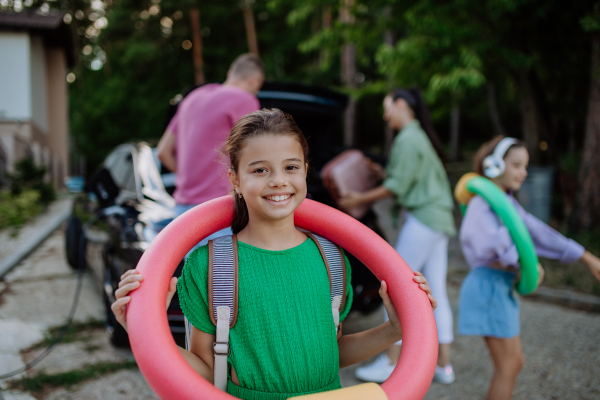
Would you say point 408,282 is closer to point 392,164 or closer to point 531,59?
point 392,164

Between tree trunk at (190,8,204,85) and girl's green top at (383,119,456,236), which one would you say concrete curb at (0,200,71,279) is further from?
tree trunk at (190,8,204,85)

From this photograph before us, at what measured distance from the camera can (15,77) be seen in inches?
567

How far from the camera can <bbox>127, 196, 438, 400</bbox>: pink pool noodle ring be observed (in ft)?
4.30

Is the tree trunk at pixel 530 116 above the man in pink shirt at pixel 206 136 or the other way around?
above

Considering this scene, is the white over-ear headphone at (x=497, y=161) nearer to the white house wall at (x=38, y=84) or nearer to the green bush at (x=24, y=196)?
the green bush at (x=24, y=196)

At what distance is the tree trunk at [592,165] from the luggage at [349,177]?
496 centimetres

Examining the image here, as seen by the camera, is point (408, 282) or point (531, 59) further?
point (531, 59)

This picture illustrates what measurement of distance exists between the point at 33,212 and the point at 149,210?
23.8 ft

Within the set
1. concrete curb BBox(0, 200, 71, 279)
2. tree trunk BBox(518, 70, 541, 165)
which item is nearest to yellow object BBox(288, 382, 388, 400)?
concrete curb BBox(0, 200, 71, 279)

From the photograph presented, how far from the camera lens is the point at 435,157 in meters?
3.47

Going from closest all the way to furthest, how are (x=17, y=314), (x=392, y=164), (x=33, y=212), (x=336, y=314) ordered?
(x=336, y=314)
(x=392, y=164)
(x=17, y=314)
(x=33, y=212)

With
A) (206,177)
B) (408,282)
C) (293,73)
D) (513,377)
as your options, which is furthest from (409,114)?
(293,73)

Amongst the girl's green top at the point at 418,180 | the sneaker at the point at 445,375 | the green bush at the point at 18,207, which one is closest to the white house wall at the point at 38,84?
the green bush at the point at 18,207

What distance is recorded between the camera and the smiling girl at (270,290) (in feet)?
4.84
